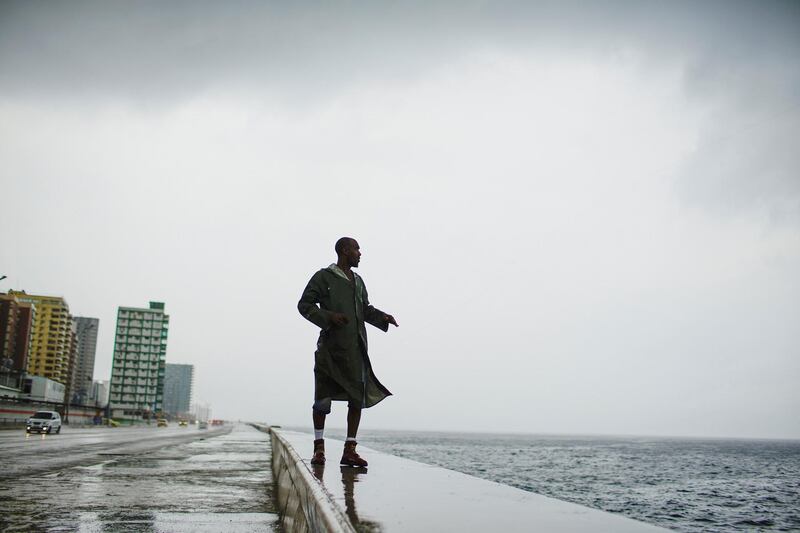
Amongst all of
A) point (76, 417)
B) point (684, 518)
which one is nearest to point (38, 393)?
point (76, 417)

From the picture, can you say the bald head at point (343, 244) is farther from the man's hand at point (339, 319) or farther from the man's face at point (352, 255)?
the man's hand at point (339, 319)

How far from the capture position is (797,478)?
134 feet

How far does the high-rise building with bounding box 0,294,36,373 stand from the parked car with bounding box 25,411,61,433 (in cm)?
10843

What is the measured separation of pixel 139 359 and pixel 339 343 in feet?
544

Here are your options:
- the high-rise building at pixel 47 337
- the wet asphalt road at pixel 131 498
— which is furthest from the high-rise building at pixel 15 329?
the wet asphalt road at pixel 131 498

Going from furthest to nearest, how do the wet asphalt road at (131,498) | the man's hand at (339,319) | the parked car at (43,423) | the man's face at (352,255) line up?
the parked car at (43,423), the man's face at (352,255), the man's hand at (339,319), the wet asphalt road at (131,498)

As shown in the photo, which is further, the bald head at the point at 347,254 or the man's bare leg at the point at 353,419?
the bald head at the point at 347,254

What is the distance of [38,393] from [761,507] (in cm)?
7586

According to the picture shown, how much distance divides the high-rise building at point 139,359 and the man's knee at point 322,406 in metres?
157

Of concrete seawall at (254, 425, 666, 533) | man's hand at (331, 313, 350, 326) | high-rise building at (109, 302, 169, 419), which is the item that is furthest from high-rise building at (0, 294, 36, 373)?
concrete seawall at (254, 425, 666, 533)

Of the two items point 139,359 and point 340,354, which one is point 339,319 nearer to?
point 340,354

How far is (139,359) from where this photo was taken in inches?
6063

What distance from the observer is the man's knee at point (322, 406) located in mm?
4746

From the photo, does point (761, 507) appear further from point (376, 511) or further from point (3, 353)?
point (3, 353)
